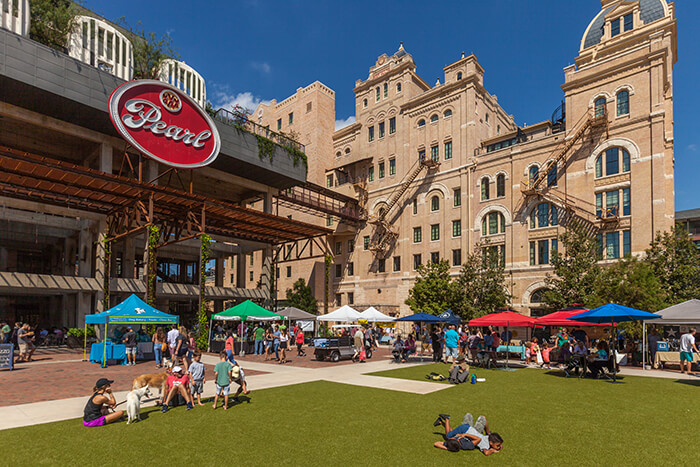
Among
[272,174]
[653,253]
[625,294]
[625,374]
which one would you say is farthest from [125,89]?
[653,253]

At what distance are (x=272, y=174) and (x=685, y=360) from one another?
32733 mm

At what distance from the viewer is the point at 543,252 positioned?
40.0 metres

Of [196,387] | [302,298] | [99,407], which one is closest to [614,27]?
[302,298]

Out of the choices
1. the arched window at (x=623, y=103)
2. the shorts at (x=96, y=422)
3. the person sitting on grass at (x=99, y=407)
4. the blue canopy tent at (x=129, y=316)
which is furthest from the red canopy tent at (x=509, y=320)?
the arched window at (x=623, y=103)

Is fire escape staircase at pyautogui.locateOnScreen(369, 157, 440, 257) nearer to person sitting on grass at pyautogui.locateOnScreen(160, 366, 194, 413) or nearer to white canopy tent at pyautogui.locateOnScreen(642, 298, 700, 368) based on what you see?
white canopy tent at pyautogui.locateOnScreen(642, 298, 700, 368)

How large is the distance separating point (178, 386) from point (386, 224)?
4074cm

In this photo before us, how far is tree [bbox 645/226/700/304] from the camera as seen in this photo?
94.7ft

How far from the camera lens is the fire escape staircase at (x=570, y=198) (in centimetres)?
3705

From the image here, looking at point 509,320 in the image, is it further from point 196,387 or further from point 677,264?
point 677,264

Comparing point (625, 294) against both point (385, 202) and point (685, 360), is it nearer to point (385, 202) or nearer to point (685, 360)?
point (685, 360)

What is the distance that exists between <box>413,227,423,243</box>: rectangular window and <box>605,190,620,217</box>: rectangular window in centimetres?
1787

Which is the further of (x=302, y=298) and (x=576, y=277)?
(x=302, y=298)

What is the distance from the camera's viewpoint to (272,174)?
4250 centimetres

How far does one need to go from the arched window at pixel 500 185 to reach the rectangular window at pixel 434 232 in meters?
7.19
